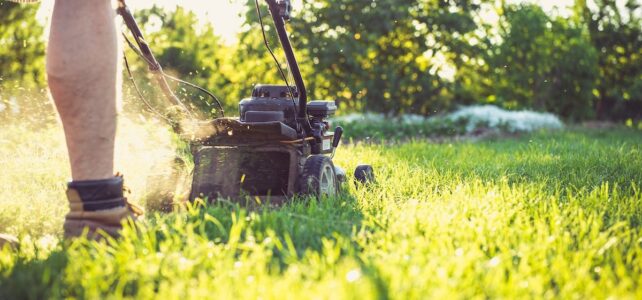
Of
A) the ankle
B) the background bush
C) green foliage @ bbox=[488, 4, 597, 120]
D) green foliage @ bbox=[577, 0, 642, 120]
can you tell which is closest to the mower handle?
the ankle

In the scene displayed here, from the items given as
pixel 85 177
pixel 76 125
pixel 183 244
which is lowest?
pixel 183 244

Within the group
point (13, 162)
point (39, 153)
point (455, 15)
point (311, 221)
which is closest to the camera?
point (311, 221)

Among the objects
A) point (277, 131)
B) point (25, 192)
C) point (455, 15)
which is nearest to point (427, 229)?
point (277, 131)

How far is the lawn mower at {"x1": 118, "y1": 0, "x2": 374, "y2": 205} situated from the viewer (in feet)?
8.57

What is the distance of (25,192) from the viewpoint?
118 inches

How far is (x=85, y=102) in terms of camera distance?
192 centimetres

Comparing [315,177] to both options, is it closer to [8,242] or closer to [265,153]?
[265,153]

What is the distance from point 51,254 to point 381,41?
27.7ft

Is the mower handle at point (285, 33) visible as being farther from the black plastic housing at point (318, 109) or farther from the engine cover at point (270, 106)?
the black plastic housing at point (318, 109)

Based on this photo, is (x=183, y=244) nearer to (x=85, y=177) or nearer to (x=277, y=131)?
(x=85, y=177)

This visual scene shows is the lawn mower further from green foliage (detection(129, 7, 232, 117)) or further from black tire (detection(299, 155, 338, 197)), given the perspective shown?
green foliage (detection(129, 7, 232, 117))

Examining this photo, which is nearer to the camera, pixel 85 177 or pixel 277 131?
pixel 85 177

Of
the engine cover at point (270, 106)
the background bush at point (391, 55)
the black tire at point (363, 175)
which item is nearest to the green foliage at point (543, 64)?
the background bush at point (391, 55)

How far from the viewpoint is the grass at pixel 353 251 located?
1412 millimetres
